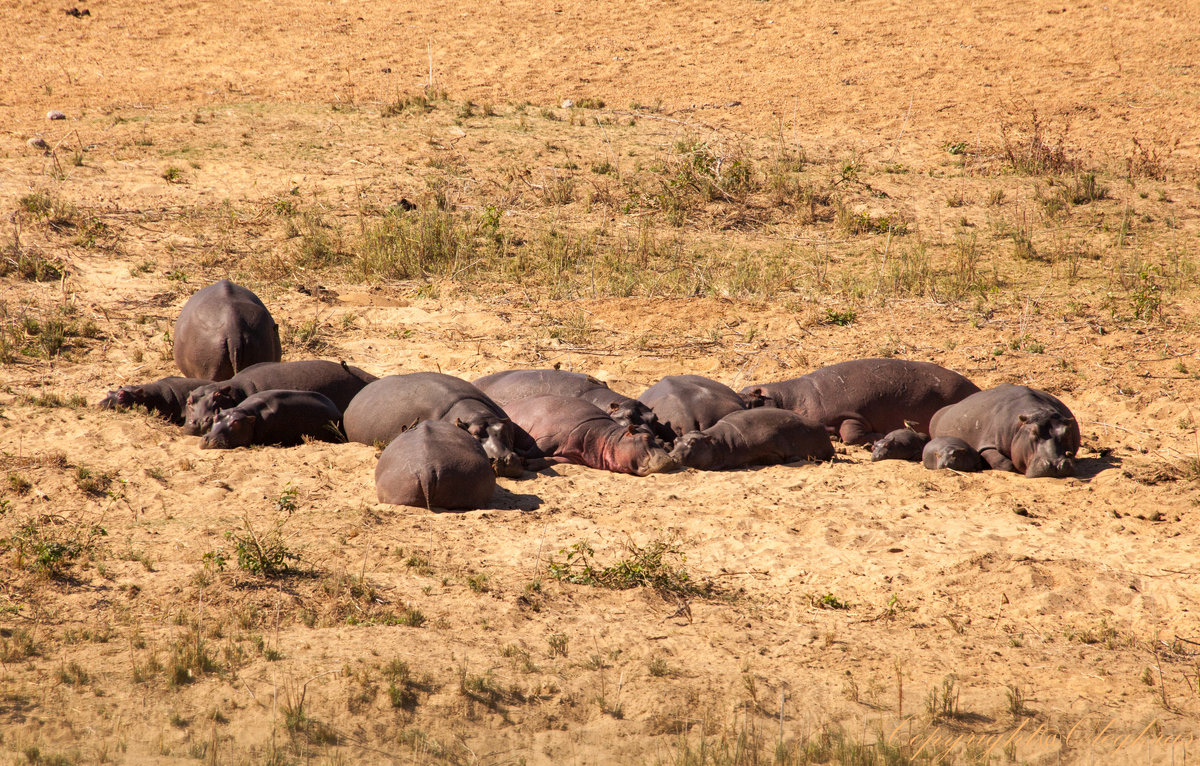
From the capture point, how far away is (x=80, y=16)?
20.2 m

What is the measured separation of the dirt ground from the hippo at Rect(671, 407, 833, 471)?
0.61ft

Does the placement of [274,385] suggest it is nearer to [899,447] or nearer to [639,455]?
[639,455]

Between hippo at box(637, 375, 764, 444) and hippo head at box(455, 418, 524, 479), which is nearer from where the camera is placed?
hippo head at box(455, 418, 524, 479)

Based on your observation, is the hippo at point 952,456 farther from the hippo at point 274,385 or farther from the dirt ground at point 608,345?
the hippo at point 274,385

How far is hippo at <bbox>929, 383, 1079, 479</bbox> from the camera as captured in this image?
22.7 feet

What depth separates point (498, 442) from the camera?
689 centimetres

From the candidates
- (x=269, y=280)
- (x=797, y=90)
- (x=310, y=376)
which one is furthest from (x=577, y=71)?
(x=310, y=376)

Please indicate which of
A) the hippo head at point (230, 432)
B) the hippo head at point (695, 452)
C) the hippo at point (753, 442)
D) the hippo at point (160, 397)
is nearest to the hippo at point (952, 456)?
the hippo at point (753, 442)

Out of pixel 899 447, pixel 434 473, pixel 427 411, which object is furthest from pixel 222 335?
pixel 899 447

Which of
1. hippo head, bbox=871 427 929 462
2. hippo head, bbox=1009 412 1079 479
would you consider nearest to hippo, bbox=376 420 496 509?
hippo head, bbox=871 427 929 462

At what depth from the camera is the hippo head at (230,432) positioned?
704 cm

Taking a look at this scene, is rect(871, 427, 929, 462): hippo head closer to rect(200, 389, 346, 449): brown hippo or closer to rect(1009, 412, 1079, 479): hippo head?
rect(1009, 412, 1079, 479): hippo head

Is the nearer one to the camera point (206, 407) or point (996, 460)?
point (996, 460)

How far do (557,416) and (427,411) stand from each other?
91cm
